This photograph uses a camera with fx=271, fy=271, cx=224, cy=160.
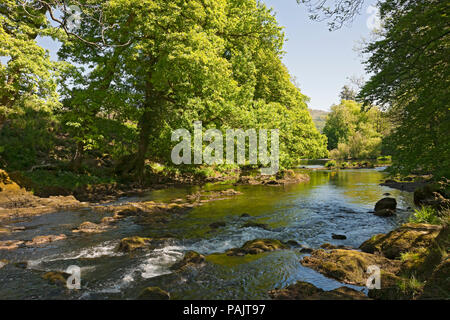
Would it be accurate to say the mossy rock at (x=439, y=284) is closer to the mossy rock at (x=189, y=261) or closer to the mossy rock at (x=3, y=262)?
the mossy rock at (x=189, y=261)

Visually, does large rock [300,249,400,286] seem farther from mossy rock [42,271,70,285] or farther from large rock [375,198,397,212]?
large rock [375,198,397,212]

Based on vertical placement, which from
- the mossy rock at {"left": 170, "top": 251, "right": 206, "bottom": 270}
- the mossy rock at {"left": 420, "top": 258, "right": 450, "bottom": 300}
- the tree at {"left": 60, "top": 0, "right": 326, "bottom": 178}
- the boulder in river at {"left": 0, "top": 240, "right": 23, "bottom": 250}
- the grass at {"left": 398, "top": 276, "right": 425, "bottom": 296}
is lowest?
the mossy rock at {"left": 170, "top": 251, "right": 206, "bottom": 270}

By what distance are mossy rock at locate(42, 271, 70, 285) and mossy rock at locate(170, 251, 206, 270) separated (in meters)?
2.46

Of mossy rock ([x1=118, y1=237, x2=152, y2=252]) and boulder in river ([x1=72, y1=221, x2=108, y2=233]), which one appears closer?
mossy rock ([x1=118, y1=237, x2=152, y2=252])

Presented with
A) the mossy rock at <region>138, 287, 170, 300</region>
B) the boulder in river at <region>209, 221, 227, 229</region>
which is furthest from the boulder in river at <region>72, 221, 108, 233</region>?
the mossy rock at <region>138, 287, 170, 300</region>

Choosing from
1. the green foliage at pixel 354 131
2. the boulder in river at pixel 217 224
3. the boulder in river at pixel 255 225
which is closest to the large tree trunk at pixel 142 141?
the boulder in river at pixel 217 224

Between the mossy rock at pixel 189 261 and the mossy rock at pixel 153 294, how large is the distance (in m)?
1.45

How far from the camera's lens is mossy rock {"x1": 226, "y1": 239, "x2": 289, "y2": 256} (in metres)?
8.09

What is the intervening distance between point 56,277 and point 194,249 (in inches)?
146

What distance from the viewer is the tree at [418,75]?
889 cm

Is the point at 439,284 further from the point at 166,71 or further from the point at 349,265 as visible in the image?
the point at 166,71

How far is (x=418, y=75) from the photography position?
988 cm

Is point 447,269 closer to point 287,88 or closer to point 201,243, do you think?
point 201,243

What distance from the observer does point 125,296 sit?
5.55 m
